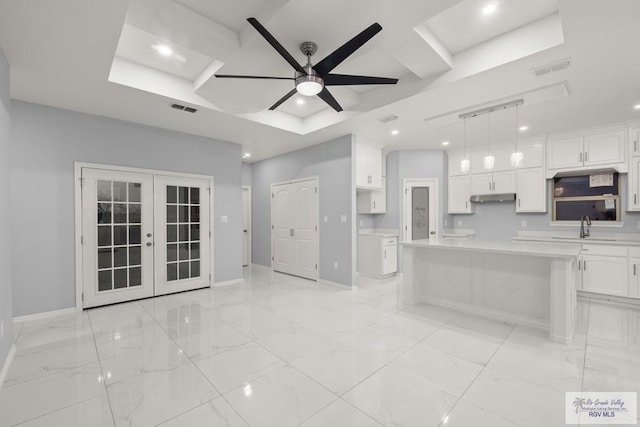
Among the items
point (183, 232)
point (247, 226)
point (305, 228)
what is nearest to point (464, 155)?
point (305, 228)

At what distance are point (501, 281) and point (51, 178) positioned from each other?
5827 millimetres

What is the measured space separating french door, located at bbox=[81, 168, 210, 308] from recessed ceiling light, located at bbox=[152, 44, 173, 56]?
2059 mm

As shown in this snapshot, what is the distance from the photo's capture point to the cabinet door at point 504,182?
545 cm

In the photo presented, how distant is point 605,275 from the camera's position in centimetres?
423

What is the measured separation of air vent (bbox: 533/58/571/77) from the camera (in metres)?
2.69

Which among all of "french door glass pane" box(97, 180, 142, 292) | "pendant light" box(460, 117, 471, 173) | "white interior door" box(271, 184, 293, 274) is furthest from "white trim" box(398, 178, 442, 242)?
"french door glass pane" box(97, 180, 142, 292)

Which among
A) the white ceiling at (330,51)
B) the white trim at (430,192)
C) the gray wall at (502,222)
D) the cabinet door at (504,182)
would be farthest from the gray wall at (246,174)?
the cabinet door at (504,182)

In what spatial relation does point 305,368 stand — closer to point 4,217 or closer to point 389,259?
point 4,217

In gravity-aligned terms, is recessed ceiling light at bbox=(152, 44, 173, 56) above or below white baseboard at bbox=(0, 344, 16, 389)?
above

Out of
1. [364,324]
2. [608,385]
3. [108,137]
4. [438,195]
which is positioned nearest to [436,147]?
[438,195]

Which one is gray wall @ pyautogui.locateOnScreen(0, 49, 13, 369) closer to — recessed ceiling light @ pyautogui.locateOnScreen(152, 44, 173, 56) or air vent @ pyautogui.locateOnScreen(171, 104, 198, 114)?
recessed ceiling light @ pyautogui.locateOnScreen(152, 44, 173, 56)

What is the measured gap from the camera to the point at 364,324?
3.36 metres

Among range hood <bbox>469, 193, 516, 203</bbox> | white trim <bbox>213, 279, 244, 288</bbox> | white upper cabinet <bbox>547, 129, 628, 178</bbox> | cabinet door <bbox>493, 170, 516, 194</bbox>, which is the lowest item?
white trim <bbox>213, 279, 244, 288</bbox>

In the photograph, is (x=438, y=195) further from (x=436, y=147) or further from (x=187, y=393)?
(x=187, y=393)
